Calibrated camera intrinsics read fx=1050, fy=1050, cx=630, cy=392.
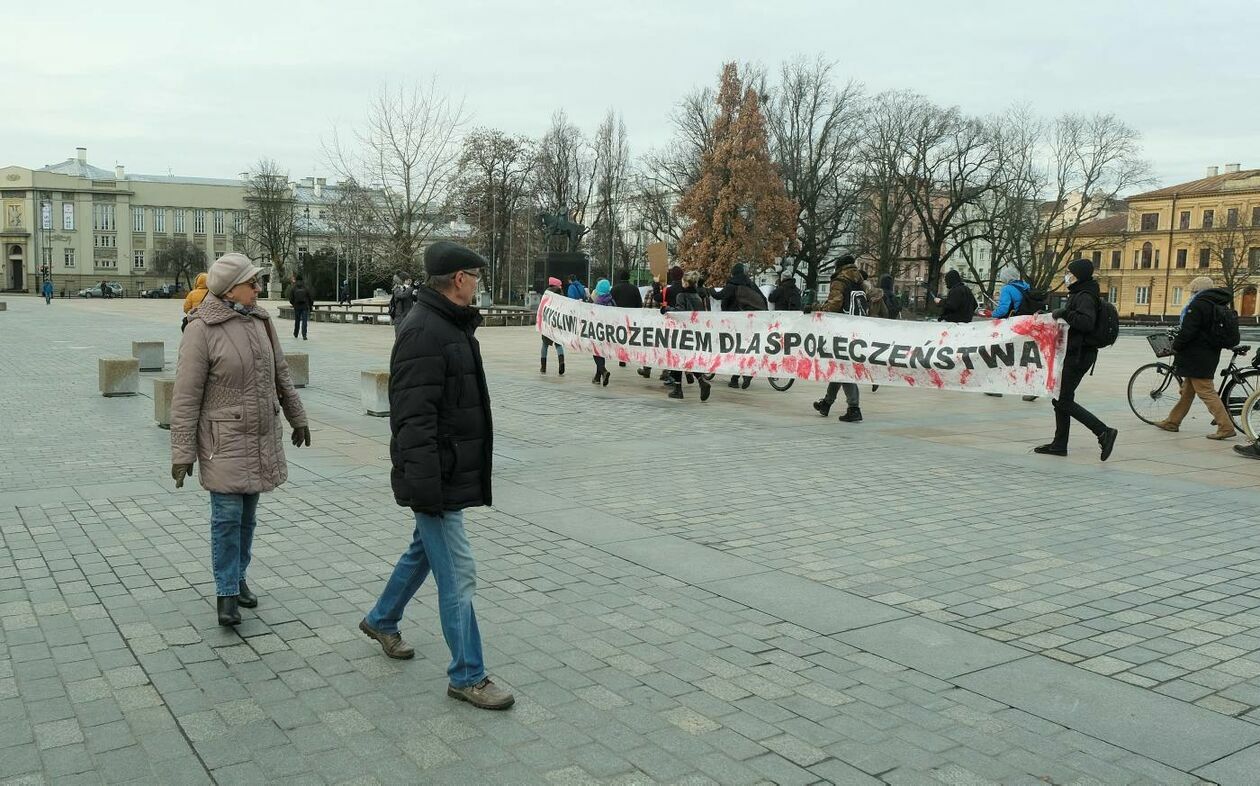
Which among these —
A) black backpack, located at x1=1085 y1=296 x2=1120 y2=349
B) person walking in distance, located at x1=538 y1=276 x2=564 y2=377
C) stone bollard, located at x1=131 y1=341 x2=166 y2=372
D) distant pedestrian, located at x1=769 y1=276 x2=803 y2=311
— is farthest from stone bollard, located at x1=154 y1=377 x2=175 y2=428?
distant pedestrian, located at x1=769 y1=276 x2=803 y2=311

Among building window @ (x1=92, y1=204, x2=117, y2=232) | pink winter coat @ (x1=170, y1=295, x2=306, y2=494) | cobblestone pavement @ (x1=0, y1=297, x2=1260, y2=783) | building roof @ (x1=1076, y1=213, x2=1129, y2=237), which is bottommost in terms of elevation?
cobblestone pavement @ (x1=0, y1=297, x2=1260, y2=783)

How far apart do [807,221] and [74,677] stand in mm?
58809

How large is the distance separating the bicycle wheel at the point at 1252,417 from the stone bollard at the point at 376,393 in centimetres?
930

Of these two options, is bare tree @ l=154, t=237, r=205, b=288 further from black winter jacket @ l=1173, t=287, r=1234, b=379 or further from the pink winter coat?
the pink winter coat

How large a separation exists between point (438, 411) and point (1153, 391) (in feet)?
38.7

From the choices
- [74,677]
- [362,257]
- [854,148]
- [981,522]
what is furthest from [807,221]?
[74,677]

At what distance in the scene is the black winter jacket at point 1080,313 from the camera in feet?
33.6

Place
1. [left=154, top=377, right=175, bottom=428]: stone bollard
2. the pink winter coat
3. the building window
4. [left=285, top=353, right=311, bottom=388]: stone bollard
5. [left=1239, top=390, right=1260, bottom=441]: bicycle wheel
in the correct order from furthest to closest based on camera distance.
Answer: the building window → [left=285, top=353, right=311, bottom=388]: stone bollard → [left=154, top=377, right=175, bottom=428]: stone bollard → [left=1239, top=390, right=1260, bottom=441]: bicycle wheel → the pink winter coat

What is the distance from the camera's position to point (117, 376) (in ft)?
46.5

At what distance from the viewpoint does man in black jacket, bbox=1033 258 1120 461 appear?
33.6 feet

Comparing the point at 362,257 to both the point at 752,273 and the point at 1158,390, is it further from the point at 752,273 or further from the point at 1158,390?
the point at 1158,390

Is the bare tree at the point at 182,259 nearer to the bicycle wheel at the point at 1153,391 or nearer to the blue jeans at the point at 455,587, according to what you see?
the bicycle wheel at the point at 1153,391

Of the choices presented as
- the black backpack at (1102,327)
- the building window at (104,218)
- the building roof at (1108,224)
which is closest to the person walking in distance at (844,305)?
the black backpack at (1102,327)

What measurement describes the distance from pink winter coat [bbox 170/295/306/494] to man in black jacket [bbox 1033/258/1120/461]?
7884 millimetres
